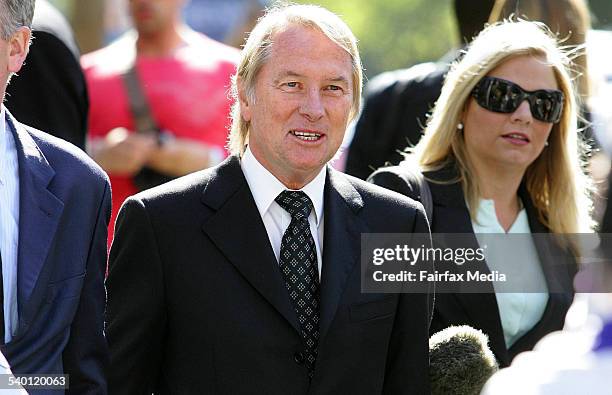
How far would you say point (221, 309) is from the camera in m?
4.00

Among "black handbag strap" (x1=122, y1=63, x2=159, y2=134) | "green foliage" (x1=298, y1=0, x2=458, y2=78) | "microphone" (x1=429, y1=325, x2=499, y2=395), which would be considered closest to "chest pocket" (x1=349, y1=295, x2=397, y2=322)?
"microphone" (x1=429, y1=325, x2=499, y2=395)

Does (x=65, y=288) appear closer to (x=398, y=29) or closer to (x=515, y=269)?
(x=515, y=269)

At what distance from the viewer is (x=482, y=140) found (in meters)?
5.22

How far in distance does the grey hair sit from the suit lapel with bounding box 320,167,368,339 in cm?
114

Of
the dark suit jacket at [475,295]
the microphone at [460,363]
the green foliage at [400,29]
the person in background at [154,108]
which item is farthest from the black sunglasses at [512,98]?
the green foliage at [400,29]

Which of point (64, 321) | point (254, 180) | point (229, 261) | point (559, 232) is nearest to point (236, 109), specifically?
point (254, 180)

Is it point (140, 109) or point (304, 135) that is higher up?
point (140, 109)

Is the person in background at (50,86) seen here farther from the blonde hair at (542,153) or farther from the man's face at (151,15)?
the blonde hair at (542,153)

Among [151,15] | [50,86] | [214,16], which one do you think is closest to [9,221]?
[50,86]

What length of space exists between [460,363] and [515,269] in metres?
1.00

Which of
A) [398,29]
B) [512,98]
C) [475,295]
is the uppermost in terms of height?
[398,29]

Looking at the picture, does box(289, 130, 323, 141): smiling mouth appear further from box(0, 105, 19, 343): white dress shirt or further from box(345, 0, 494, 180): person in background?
box(345, 0, 494, 180): person in background

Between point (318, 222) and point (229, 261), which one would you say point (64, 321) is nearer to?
point (229, 261)

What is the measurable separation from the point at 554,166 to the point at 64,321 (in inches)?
94.8
